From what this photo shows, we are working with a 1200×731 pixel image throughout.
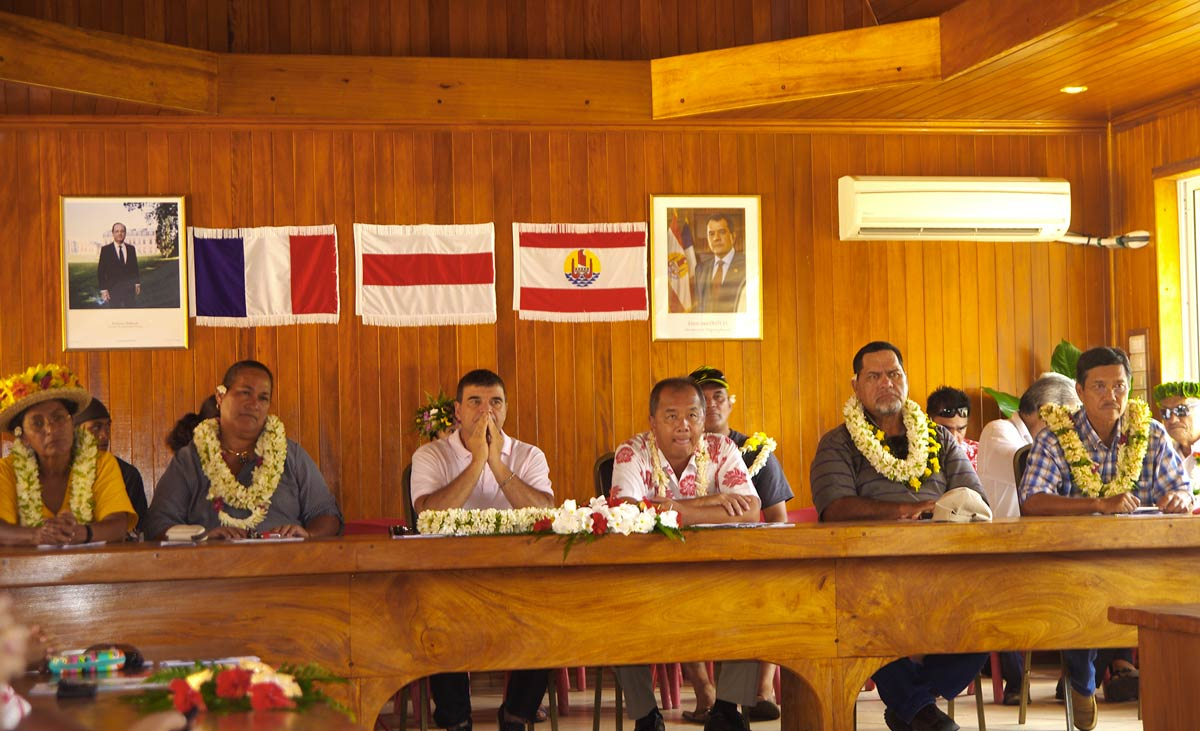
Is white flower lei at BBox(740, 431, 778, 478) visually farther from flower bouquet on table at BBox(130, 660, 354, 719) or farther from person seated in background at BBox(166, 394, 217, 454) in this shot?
flower bouquet on table at BBox(130, 660, 354, 719)

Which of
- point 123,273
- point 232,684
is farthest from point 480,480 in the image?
point 232,684

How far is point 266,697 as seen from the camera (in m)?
2.46

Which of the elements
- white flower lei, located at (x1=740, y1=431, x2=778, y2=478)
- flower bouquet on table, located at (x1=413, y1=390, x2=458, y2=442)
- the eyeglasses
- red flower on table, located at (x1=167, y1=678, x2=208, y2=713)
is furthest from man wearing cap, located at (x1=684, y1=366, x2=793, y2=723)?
red flower on table, located at (x1=167, y1=678, x2=208, y2=713)

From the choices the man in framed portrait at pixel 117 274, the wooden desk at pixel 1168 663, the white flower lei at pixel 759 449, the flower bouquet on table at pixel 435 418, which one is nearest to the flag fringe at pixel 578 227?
the flower bouquet on table at pixel 435 418

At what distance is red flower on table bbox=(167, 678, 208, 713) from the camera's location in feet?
7.97

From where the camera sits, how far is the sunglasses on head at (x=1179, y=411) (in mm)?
6441

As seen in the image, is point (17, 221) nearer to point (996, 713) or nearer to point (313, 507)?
point (313, 507)

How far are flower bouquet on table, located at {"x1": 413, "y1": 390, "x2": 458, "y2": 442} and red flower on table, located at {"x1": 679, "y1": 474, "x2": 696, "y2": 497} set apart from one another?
1.70 meters

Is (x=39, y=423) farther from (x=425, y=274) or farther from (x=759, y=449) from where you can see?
(x=759, y=449)

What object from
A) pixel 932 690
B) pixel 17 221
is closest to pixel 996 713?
pixel 932 690

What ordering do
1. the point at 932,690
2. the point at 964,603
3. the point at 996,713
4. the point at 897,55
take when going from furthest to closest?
the point at 897,55 → the point at 996,713 → the point at 932,690 → the point at 964,603

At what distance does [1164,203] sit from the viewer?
282 inches

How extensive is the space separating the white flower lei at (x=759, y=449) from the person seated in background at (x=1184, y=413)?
1970 millimetres

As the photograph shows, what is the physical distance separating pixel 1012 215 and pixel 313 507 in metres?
4.03
